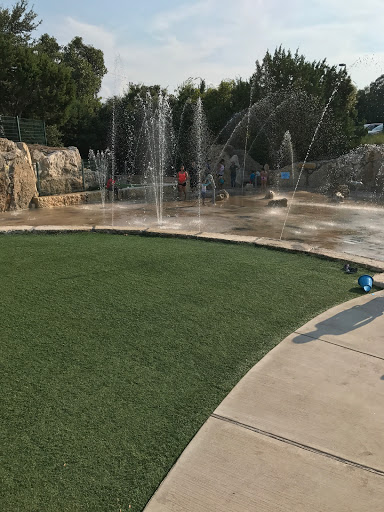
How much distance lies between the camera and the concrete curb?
21.0 ft

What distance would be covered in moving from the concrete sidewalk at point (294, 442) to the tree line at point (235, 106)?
2372cm

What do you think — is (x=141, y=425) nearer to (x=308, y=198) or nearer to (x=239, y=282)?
(x=239, y=282)

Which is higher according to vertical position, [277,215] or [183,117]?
[183,117]

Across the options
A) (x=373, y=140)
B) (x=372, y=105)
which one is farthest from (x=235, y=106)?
(x=372, y=105)

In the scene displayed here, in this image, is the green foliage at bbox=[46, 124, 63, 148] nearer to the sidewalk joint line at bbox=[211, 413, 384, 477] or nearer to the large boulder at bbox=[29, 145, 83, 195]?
the large boulder at bbox=[29, 145, 83, 195]

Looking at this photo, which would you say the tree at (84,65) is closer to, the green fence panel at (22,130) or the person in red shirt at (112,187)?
the green fence panel at (22,130)

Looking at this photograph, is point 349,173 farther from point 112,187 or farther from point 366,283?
point 366,283

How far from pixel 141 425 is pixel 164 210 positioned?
11658 millimetres

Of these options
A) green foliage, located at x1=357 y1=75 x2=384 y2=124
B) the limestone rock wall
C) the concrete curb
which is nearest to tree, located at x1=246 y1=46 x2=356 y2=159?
the limestone rock wall

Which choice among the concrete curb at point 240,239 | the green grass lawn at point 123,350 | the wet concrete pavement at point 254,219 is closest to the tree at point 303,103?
the wet concrete pavement at point 254,219

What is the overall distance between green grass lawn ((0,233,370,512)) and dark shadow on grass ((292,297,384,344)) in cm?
20

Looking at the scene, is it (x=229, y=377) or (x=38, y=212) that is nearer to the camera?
(x=229, y=377)

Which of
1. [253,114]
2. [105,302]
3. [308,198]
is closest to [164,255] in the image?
[105,302]

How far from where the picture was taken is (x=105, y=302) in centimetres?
479
